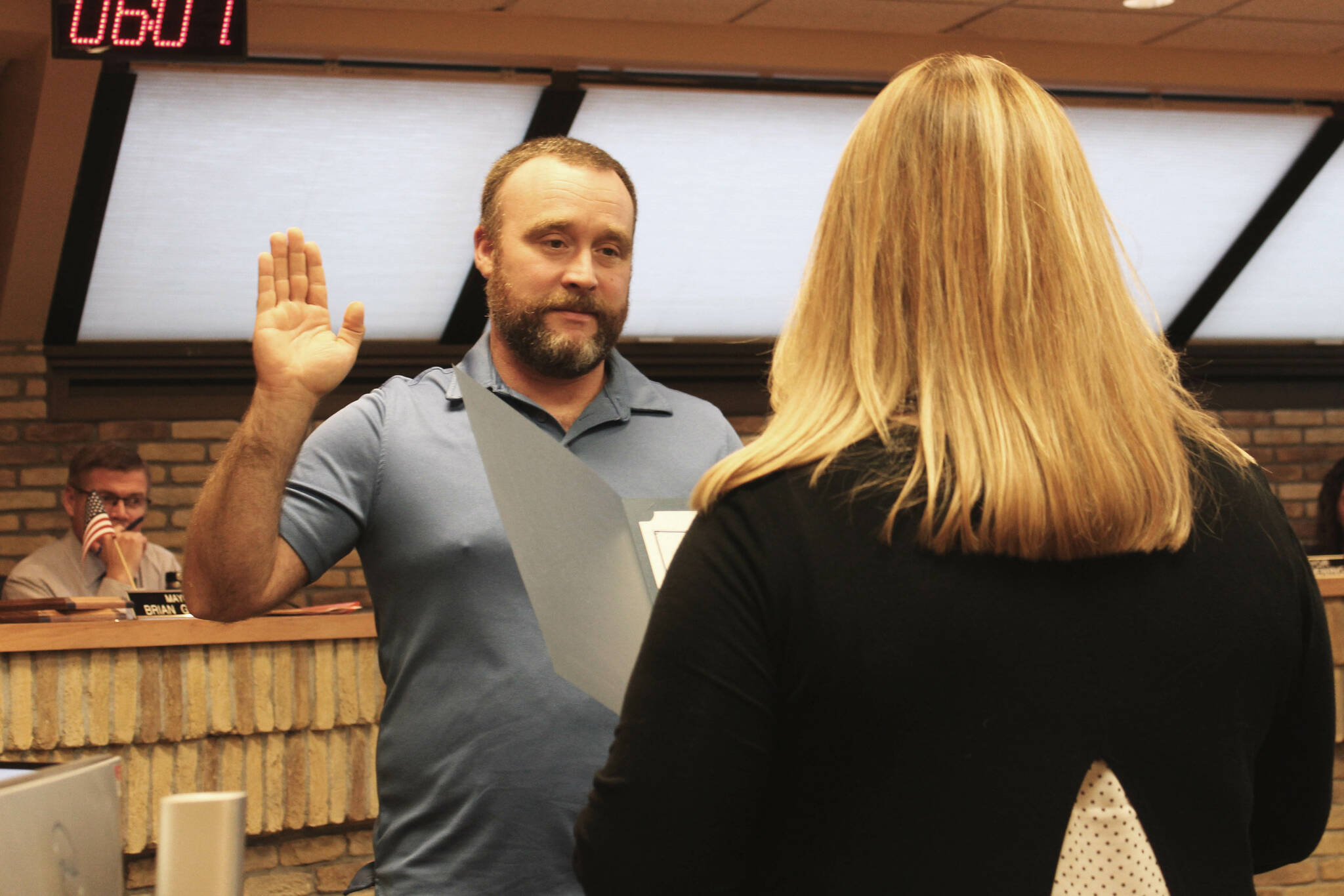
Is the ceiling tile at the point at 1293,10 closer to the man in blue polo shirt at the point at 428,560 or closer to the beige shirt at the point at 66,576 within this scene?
the man in blue polo shirt at the point at 428,560

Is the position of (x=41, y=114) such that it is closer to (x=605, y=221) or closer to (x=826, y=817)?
(x=605, y=221)

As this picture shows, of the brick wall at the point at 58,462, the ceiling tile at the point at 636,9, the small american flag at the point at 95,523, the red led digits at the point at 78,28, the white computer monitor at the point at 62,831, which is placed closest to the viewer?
the white computer monitor at the point at 62,831

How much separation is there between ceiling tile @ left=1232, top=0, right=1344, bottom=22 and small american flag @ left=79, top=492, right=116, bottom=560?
3.97m

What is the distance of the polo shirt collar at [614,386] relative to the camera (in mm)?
1558

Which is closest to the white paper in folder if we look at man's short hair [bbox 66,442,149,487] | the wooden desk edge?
the wooden desk edge

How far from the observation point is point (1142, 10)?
4.41 m

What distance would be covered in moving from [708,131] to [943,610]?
4.01 meters

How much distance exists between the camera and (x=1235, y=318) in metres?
5.76

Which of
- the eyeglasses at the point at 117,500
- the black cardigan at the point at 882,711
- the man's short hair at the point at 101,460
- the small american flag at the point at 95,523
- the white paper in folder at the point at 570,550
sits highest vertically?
the man's short hair at the point at 101,460

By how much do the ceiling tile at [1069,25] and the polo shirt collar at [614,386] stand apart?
3.23 metres

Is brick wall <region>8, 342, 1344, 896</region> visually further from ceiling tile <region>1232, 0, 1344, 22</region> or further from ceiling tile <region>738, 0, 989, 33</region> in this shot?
ceiling tile <region>1232, 0, 1344, 22</region>

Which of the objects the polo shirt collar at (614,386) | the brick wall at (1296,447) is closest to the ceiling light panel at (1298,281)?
the brick wall at (1296,447)

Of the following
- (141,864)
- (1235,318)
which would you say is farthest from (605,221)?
(1235,318)

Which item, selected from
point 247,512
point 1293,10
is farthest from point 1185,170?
point 247,512
